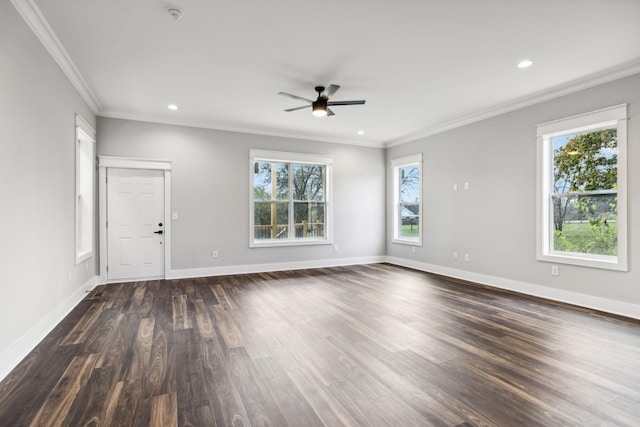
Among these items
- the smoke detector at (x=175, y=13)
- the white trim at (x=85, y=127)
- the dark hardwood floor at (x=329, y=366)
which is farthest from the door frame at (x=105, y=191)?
the smoke detector at (x=175, y=13)

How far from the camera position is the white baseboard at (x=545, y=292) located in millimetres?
3662

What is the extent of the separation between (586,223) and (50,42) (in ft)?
20.7

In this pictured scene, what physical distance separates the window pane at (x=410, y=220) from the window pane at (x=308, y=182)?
6.18ft

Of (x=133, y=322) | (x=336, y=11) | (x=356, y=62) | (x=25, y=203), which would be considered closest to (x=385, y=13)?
(x=336, y=11)

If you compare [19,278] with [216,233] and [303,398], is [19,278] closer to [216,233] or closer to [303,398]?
[303,398]

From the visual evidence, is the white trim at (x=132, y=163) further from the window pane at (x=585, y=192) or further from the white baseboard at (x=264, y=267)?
the window pane at (x=585, y=192)

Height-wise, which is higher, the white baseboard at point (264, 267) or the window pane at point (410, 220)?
the window pane at point (410, 220)

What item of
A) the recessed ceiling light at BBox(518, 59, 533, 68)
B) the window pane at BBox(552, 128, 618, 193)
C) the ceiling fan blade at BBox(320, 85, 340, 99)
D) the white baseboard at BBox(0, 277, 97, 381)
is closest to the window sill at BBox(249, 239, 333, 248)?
the white baseboard at BBox(0, 277, 97, 381)

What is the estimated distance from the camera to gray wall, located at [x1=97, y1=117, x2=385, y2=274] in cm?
546

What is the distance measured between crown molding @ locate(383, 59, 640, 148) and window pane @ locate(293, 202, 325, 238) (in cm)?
266

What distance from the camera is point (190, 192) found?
227 inches

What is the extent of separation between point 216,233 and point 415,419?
4.87 m

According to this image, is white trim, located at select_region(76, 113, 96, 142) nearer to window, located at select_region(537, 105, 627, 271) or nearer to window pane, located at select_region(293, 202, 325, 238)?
window pane, located at select_region(293, 202, 325, 238)

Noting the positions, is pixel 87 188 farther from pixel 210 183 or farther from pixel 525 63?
pixel 525 63
